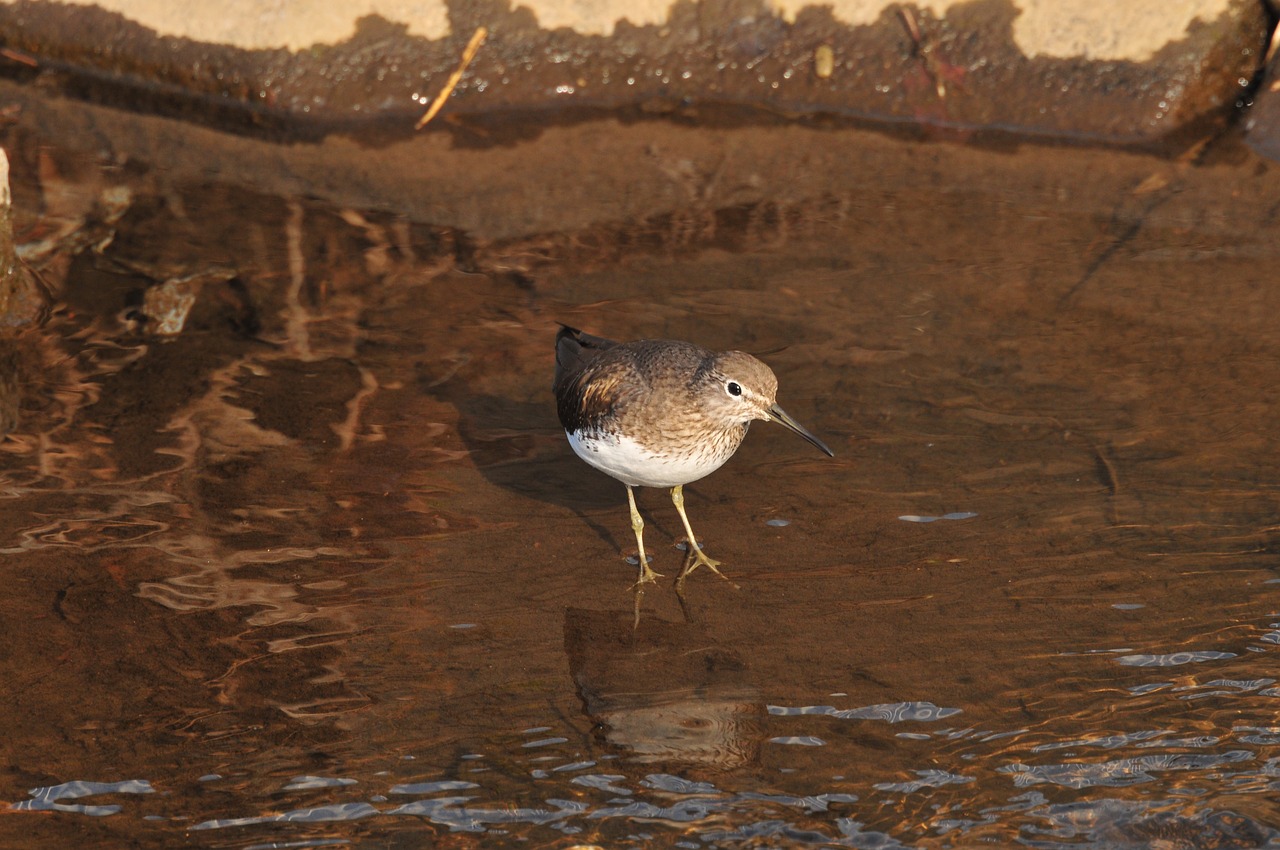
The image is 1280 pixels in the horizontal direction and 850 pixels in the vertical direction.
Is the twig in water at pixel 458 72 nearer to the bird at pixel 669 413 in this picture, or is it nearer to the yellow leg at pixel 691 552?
the bird at pixel 669 413

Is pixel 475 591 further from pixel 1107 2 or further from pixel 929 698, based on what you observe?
pixel 1107 2

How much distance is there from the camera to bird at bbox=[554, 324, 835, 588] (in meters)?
5.94

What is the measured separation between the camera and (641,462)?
236 inches

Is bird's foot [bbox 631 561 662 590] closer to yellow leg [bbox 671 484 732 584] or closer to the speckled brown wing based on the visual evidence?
yellow leg [bbox 671 484 732 584]

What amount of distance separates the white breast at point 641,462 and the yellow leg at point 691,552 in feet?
0.92

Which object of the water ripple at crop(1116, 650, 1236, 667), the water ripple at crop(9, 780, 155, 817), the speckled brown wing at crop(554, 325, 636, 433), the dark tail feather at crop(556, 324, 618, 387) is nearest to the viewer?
the water ripple at crop(9, 780, 155, 817)

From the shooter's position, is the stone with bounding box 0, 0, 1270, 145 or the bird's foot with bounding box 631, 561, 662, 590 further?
the stone with bounding box 0, 0, 1270, 145

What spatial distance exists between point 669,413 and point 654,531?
3.36 ft

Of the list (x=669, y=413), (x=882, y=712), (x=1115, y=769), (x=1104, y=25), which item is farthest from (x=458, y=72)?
(x=1115, y=769)

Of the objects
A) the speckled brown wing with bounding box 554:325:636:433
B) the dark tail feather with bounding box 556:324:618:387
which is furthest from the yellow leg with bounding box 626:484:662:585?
the dark tail feather with bounding box 556:324:618:387

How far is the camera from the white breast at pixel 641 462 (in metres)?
5.95

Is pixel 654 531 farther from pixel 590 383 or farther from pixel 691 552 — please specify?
pixel 590 383

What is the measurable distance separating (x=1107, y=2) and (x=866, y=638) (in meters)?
6.73

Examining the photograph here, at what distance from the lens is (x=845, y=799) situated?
4879mm
